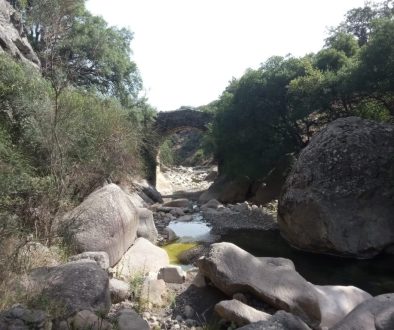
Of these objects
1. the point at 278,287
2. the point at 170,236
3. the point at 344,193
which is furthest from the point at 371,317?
the point at 170,236

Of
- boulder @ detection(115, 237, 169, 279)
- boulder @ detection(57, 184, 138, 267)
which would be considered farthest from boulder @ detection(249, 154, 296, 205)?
boulder @ detection(57, 184, 138, 267)

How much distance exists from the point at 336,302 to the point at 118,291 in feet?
11.2

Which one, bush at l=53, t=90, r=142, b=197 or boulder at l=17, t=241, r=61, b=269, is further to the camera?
bush at l=53, t=90, r=142, b=197

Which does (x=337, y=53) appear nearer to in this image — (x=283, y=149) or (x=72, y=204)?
(x=283, y=149)

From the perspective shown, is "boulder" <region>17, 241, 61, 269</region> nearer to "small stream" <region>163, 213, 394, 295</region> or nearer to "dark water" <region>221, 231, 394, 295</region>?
"small stream" <region>163, 213, 394, 295</region>

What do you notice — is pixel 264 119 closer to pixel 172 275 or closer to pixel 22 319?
pixel 172 275

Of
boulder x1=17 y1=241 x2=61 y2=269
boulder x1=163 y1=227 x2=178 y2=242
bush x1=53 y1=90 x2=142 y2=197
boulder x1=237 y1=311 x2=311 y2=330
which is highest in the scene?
bush x1=53 y1=90 x2=142 y2=197

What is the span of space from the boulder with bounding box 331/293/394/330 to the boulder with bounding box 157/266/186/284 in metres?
3.09

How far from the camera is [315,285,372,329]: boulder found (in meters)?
5.86

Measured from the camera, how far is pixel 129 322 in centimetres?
466

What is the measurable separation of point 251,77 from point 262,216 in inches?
266

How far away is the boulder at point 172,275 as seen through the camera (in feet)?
23.3

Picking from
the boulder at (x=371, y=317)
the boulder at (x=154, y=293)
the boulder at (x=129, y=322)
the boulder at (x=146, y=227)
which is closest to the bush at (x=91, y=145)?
the boulder at (x=146, y=227)

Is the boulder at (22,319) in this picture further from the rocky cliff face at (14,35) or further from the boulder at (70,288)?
the rocky cliff face at (14,35)
